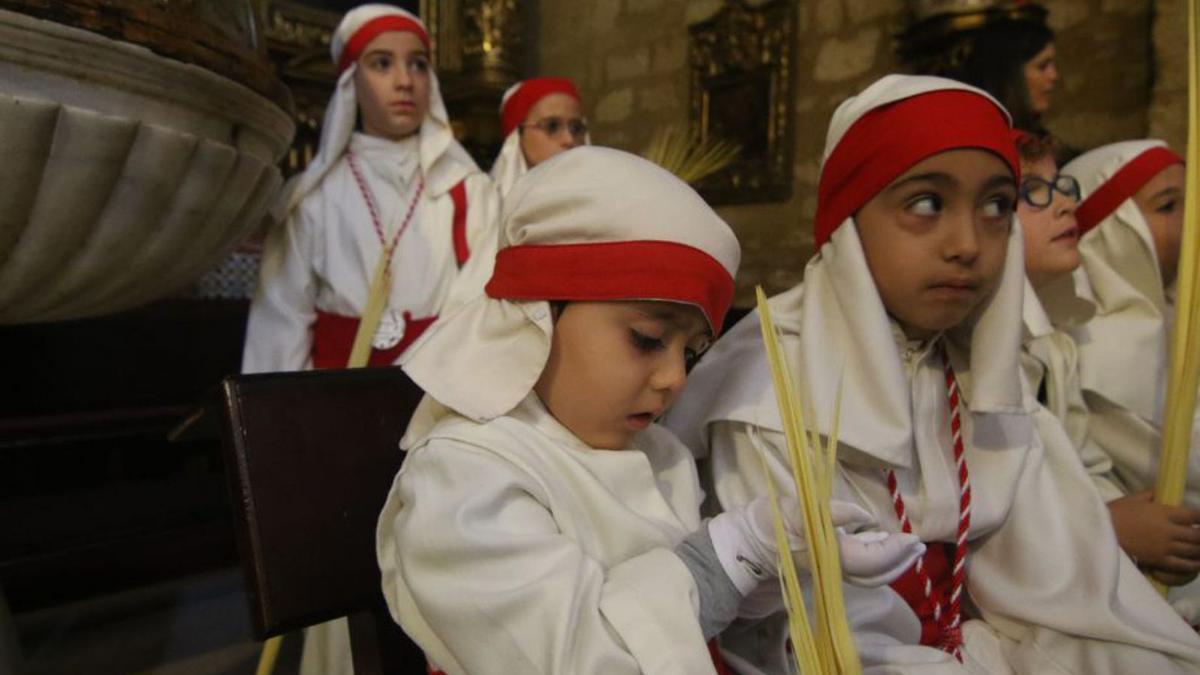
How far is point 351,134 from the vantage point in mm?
2410

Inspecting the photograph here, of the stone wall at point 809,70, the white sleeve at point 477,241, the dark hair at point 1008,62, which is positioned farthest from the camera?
the stone wall at point 809,70

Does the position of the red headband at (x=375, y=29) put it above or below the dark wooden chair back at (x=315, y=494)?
above

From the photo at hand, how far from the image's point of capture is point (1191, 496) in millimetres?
1741

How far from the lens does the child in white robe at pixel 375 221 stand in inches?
85.7

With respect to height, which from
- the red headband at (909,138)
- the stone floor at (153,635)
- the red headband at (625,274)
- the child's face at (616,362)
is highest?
the red headband at (909,138)

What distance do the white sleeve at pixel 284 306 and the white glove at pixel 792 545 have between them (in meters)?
1.57

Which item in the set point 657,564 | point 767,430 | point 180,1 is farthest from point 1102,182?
point 180,1

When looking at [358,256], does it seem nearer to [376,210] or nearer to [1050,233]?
[376,210]

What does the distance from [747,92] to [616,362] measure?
3799 mm

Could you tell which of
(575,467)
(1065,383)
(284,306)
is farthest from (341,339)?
(1065,383)

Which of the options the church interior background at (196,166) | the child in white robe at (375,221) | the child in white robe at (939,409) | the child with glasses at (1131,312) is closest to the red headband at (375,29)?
the child in white robe at (375,221)

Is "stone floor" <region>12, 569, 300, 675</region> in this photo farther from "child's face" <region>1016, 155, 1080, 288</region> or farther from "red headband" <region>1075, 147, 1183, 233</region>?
"red headband" <region>1075, 147, 1183, 233</region>

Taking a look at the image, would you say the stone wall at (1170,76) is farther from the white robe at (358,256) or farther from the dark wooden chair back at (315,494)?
the dark wooden chair back at (315,494)

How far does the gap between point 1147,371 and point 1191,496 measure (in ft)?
0.90
